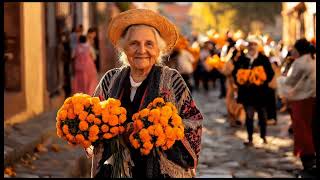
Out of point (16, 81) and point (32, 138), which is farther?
point (16, 81)

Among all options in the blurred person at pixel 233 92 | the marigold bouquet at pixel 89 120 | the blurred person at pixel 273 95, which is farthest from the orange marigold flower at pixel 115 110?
the blurred person at pixel 233 92

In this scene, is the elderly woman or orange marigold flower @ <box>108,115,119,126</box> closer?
orange marigold flower @ <box>108,115,119,126</box>

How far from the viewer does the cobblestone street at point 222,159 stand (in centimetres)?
904

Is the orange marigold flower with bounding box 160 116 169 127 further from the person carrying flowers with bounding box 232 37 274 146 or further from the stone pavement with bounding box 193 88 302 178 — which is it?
the person carrying flowers with bounding box 232 37 274 146

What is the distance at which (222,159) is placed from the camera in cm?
1027

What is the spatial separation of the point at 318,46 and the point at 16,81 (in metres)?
6.53

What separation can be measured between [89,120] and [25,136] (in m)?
7.11

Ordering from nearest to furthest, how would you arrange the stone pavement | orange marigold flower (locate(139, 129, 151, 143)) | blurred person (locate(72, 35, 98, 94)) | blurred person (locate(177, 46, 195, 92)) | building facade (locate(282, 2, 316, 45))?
orange marigold flower (locate(139, 129, 151, 143)), the stone pavement, blurred person (locate(72, 35, 98, 94)), blurred person (locate(177, 46, 195, 92)), building facade (locate(282, 2, 316, 45))

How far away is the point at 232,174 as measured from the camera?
29.8 feet

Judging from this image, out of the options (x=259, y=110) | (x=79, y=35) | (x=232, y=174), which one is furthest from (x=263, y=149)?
(x=79, y=35)

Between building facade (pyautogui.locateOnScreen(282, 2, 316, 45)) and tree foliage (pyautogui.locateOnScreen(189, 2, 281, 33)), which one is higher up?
tree foliage (pyautogui.locateOnScreen(189, 2, 281, 33))

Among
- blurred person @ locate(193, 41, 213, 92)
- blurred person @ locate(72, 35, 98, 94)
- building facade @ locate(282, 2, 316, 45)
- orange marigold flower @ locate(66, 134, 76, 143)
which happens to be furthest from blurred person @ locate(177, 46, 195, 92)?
orange marigold flower @ locate(66, 134, 76, 143)

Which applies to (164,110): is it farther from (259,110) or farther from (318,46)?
(259,110)

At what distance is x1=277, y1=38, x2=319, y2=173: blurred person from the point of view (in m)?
8.94
